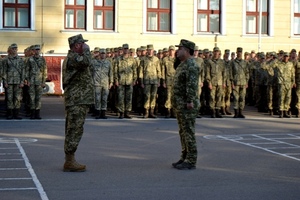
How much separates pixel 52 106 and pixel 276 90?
855cm

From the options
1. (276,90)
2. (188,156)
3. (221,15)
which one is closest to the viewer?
(188,156)

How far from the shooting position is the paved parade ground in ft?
30.6

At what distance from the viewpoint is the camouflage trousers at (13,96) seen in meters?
20.4

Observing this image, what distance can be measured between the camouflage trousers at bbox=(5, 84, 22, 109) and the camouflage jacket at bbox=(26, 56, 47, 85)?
1.52 ft

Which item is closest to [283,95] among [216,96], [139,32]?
[216,96]

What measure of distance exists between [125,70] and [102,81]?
87 cm

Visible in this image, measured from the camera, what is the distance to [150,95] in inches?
855

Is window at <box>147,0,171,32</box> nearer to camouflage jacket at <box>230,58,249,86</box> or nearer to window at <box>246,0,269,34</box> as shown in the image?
window at <box>246,0,269,34</box>

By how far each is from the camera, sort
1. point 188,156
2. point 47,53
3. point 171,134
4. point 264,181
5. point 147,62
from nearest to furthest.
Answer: point 264,181 → point 188,156 → point 171,134 → point 147,62 → point 47,53

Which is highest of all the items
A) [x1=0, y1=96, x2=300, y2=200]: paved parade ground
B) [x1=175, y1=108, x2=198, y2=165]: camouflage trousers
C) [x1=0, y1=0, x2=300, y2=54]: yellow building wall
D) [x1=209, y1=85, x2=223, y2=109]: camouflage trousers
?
[x1=0, y1=0, x2=300, y2=54]: yellow building wall

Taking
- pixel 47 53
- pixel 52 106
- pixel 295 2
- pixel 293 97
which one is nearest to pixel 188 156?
pixel 293 97

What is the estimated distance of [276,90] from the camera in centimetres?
2361

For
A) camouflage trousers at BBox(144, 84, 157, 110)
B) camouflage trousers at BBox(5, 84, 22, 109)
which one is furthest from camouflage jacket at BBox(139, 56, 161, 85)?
camouflage trousers at BBox(5, 84, 22, 109)

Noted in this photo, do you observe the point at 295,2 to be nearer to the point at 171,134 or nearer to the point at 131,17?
the point at 131,17
